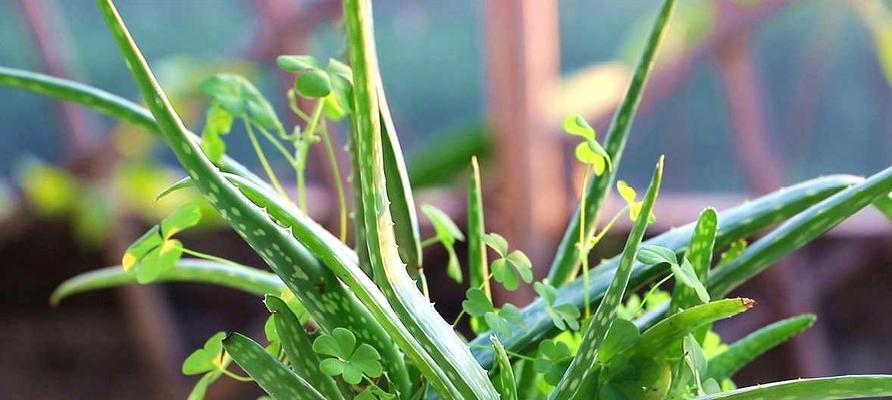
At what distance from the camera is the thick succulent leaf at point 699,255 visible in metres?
0.29

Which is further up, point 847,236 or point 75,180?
point 75,180

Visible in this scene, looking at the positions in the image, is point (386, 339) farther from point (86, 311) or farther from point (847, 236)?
point (86, 311)

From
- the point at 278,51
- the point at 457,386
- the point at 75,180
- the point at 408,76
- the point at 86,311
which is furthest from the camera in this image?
the point at 408,76

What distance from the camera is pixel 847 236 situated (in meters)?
1.56

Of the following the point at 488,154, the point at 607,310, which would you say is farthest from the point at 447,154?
the point at 607,310

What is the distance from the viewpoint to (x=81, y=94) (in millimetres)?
330

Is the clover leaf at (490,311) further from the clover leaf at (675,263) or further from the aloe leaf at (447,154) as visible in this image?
the aloe leaf at (447,154)

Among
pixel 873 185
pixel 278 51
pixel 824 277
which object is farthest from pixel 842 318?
pixel 873 185

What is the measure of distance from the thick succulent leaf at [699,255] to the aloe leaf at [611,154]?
5 cm

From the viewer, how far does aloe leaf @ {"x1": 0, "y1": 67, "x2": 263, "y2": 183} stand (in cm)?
32

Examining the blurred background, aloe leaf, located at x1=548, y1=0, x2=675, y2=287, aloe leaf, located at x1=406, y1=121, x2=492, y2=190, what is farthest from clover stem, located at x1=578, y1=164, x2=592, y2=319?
aloe leaf, located at x1=406, y1=121, x2=492, y2=190

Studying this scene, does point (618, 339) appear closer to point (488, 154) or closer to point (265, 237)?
point (265, 237)

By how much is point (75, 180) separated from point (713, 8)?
96cm

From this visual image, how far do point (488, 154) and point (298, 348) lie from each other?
3.85 ft
